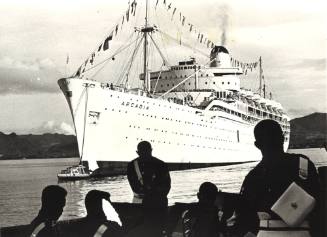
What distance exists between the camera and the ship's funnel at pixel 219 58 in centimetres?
4309

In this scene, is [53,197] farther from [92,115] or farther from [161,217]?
[92,115]

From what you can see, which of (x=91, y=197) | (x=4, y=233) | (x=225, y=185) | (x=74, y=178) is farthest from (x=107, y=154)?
(x=91, y=197)

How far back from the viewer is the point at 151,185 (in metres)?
4.92

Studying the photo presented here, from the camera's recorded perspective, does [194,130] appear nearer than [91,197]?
No

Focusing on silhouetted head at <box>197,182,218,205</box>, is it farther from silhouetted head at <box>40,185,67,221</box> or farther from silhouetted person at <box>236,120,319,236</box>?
silhouetted person at <box>236,120,319,236</box>

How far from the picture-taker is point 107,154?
25.9 m

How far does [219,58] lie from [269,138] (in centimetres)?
4134

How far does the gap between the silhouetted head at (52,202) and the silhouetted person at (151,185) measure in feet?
5.58

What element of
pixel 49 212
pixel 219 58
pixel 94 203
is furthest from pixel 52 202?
pixel 219 58

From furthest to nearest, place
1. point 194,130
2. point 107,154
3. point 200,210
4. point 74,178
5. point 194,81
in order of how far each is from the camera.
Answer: point 194,81, point 194,130, point 74,178, point 107,154, point 200,210

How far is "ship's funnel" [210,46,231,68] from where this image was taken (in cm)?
4309

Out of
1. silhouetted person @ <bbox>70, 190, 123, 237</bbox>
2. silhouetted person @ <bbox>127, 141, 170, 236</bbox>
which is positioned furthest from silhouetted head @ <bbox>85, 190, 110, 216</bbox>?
silhouetted person @ <bbox>127, 141, 170, 236</bbox>

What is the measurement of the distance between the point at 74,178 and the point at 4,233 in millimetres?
24806

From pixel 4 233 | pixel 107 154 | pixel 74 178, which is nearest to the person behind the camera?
pixel 4 233
